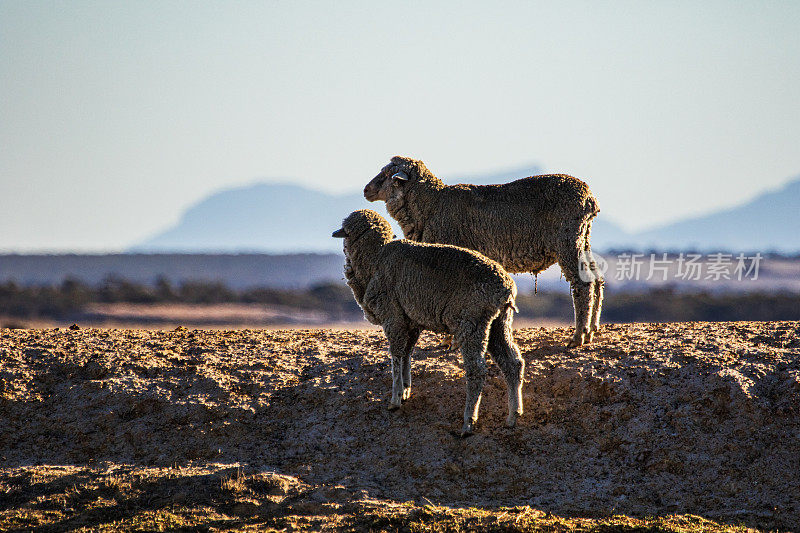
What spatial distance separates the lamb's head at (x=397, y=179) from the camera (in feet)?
44.6

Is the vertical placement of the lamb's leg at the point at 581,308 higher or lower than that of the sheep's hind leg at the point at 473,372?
higher

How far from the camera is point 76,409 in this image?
12.2 metres

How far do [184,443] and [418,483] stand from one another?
118 inches

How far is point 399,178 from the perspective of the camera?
533 inches

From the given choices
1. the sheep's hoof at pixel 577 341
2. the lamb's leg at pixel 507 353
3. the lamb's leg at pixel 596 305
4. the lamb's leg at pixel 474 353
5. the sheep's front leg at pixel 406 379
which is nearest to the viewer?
the lamb's leg at pixel 474 353

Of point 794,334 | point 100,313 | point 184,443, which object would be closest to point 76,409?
point 184,443

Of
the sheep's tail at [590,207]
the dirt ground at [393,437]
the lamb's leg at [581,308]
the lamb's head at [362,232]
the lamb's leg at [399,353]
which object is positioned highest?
the sheep's tail at [590,207]

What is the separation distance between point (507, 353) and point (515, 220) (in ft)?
8.53

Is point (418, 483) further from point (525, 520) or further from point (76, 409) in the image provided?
point (76, 409)

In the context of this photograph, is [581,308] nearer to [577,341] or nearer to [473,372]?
[577,341]

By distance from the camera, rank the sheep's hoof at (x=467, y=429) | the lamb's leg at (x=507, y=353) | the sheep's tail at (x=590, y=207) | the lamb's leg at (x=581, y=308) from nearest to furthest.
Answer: the lamb's leg at (x=507, y=353)
the sheep's hoof at (x=467, y=429)
the lamb's leg at (x=581, y=308)
the sheep's tail at (x=590, y=207)

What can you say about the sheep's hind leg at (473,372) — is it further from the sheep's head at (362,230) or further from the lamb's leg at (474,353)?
the sheep's head at (362,230)

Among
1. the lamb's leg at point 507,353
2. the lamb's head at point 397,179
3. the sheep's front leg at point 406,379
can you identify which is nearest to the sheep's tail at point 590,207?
the lamb's head at point 397,179

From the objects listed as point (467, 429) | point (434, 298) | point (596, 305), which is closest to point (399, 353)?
point (434, 298)
